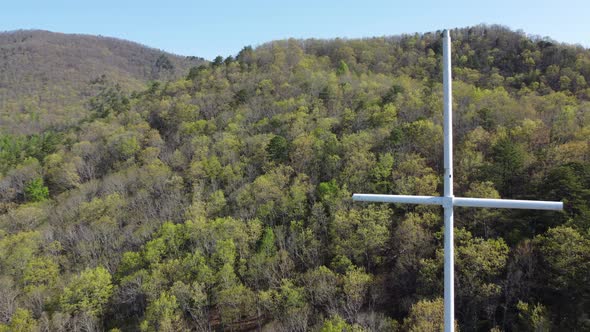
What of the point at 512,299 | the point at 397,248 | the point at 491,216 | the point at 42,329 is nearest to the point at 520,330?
the point at 512,299

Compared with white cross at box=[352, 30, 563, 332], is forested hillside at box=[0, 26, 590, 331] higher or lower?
lower

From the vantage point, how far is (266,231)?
3794cm

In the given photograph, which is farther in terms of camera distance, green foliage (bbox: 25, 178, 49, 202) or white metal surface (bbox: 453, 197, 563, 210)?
green foliage (bbox: 25, 178, 49, 202)

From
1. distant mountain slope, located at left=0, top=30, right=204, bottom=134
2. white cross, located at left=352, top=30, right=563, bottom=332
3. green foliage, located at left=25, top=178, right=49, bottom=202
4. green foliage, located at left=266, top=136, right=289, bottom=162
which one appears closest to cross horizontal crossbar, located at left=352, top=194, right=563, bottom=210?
white cross, located at left=352, top=30, right=563, bottom=332

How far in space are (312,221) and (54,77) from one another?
520 feet

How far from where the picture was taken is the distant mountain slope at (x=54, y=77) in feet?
405

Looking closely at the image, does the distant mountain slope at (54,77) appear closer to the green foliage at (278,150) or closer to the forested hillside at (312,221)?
the forested hillside at (312,221)

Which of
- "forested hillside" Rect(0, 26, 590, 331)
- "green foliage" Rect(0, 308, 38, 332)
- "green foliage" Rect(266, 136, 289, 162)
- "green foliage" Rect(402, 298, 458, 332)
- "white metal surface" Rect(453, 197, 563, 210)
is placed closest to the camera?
"white metal surface" Rect(453, 197, 563, 210)

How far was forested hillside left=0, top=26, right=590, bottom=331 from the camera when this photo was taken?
27.3 m

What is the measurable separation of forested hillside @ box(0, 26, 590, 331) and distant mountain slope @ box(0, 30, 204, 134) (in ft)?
206

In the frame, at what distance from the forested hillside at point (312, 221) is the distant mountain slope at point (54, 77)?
62684 mm

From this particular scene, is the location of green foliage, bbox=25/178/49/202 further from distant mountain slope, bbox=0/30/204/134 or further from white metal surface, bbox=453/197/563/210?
white metal surface, bbox=453/197/563/210

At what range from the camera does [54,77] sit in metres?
158

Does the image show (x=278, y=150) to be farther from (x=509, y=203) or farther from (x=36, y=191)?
(x=509, y=203)
